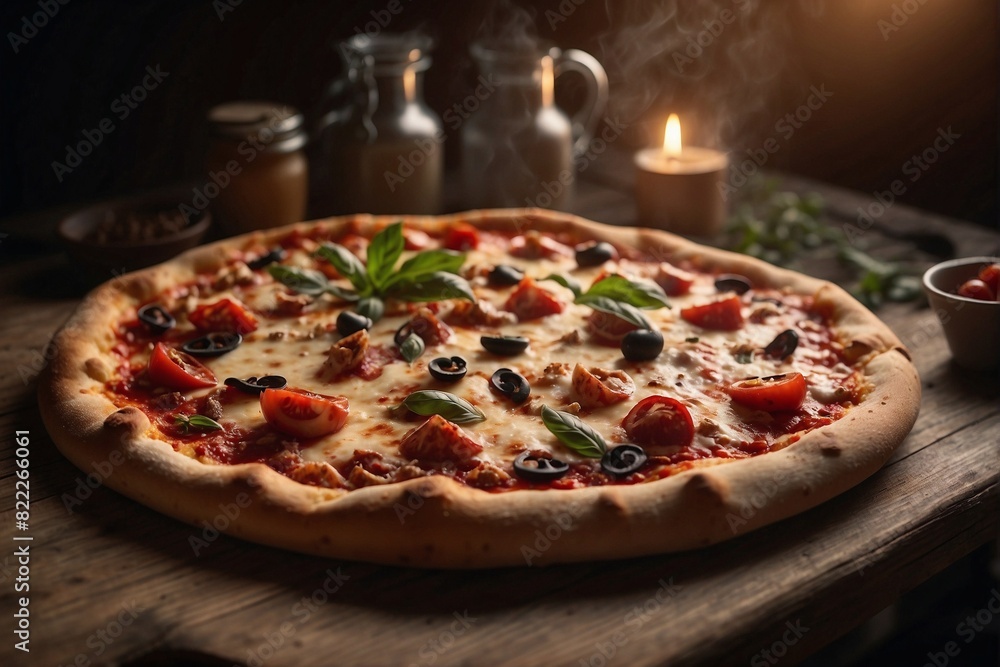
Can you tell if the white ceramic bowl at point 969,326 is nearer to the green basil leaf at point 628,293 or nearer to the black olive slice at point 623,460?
the green basil leaf at point 628,293

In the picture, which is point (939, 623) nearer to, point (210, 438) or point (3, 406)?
point (210, 438)

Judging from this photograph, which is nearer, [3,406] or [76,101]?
[3,406]

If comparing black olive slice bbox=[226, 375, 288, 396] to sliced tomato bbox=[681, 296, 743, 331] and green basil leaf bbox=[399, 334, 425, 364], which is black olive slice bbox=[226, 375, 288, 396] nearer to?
green basil leaf bbox=[399, 334, 425, 364]

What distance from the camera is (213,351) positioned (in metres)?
3.87

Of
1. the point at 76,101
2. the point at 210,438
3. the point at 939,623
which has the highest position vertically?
the point at 76,101

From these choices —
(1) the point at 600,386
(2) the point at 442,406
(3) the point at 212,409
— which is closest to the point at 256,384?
(3) the point at 212,409

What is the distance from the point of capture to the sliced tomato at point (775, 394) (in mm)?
3432

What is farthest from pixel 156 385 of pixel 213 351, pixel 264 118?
pixel 264 118

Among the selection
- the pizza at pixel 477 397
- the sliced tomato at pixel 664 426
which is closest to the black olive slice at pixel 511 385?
the pizza at pixel 477 397

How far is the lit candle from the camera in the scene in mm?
5578

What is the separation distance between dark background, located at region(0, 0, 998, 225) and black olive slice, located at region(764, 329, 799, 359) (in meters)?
3.17

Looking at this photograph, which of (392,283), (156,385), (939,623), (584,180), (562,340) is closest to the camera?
(156,385)

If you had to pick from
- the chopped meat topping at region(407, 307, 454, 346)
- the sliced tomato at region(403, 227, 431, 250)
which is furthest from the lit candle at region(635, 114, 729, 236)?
the chopped meat topping at region(407, 307, 454, 346)

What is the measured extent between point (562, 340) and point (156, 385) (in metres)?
1.58
